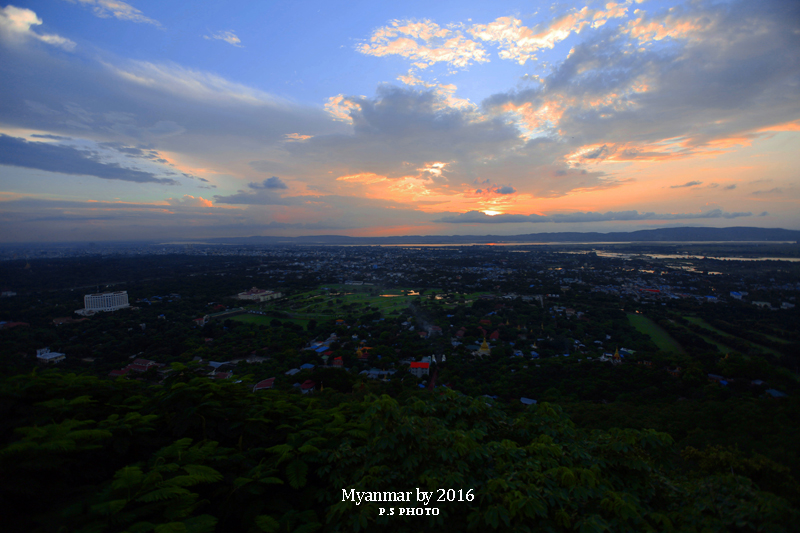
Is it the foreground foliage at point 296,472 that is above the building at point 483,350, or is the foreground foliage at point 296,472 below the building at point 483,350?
above

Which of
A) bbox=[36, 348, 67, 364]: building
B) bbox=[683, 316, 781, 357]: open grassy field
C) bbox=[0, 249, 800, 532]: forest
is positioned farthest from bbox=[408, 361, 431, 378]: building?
bbox=[683, 316, 781, 357]: open grassy field

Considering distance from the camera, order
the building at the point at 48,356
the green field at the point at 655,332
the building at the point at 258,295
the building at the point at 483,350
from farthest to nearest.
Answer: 1. the building at the point at 258,295
2. the green field at the point at 655,332
3. the building at the point at 483,350
4. the building at the point at 48,356

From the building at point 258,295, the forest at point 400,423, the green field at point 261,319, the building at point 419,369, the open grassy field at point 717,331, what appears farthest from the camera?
the building at point 258,295

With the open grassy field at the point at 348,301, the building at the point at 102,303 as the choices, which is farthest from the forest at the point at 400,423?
the open grassy field at the point at 348,301

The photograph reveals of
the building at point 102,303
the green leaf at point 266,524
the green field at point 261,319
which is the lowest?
the green field at point 261,319

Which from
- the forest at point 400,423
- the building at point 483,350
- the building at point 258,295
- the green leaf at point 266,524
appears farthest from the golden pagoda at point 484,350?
the building at point 258,295

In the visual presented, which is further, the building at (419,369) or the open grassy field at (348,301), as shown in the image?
the open grassy field at (348,301)

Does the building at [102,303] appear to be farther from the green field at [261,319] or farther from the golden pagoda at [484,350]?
the golden pagoda at [484,350]

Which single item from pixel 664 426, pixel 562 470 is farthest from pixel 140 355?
pixel 664 426
